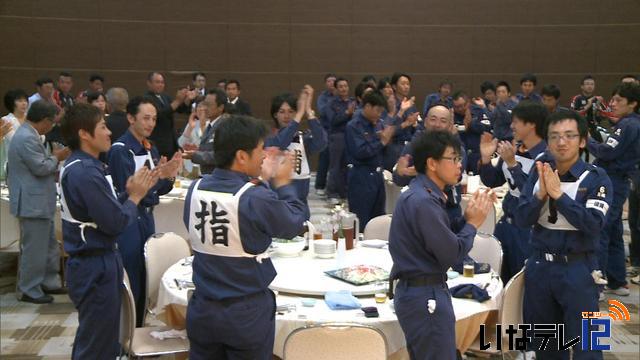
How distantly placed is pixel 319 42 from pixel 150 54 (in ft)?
10.1

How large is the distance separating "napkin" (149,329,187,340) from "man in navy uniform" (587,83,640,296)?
384cm

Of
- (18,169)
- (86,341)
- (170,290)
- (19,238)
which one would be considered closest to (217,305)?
(170,290)

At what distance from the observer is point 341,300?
3.65m

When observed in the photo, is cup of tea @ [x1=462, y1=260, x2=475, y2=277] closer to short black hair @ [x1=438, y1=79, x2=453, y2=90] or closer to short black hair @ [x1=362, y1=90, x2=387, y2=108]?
short black hair @ [x1=362, y1=90, x2=387, y2=108]

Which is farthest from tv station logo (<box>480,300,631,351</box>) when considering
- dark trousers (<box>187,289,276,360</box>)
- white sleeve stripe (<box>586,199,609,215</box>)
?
dark trousers (<box>187,289,276,360</box>)

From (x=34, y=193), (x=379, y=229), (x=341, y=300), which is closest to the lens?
(x=341, y=300)

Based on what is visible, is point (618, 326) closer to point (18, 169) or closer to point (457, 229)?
point (457, 229)

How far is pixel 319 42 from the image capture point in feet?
40.9

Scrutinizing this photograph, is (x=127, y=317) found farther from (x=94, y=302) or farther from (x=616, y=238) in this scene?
(x=616, y=238)

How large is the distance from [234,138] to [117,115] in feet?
13.4

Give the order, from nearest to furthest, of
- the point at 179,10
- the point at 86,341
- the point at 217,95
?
the point at 86,341 → the point at 217,95 → the point at 179,10

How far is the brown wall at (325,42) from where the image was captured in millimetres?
12008

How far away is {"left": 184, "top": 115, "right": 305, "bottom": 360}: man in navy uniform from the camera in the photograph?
293 cm

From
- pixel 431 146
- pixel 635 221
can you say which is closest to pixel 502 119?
pixel 635 221
